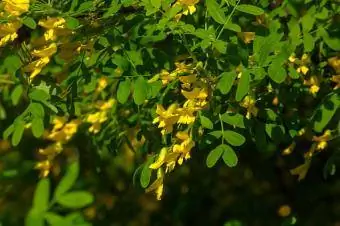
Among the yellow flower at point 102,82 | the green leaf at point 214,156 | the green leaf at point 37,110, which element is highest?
the green leaf at point 37,110

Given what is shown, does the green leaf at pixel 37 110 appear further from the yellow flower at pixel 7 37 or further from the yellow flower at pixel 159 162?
the yellow flower at pixel 159 162

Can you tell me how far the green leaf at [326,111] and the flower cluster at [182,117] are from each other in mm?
521

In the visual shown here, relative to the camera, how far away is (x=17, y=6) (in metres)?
2.17

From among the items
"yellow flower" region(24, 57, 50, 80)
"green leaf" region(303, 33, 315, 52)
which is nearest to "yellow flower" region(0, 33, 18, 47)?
"yellow flower" region(24, 57, 50, 80)

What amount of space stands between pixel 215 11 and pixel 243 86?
26 cm

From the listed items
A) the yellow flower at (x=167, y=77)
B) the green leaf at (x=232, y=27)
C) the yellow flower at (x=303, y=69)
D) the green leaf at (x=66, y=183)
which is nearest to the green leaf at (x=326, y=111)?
the yellow flower at (x=303, y=69)

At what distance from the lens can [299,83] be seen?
2.56 metres

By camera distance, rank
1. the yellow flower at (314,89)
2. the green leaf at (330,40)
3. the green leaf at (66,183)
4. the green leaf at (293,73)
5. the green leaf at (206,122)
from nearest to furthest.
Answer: the green leaf at (66,183), the green leaf at (206,122), the green leaf at (293,73), the green leaf at (330,40), the yellow flower at (314,89)

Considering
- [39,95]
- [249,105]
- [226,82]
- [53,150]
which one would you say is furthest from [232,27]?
[53,150]

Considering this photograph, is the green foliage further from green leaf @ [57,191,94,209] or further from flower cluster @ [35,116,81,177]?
green leaf @ [57,191,94,209]

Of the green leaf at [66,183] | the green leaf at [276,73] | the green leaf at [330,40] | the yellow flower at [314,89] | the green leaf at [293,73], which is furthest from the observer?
the yellow flower at [314,89]

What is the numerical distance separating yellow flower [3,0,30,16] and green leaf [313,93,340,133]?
1101mm

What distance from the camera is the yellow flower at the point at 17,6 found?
217 cm

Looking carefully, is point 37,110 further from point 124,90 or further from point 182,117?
point 182,117
